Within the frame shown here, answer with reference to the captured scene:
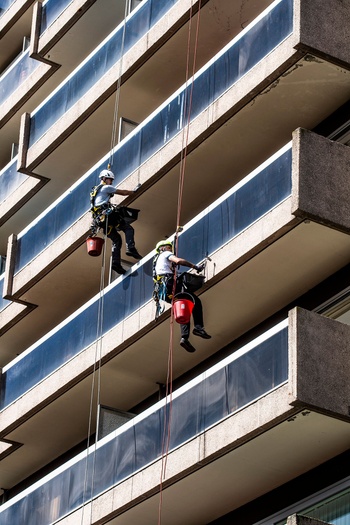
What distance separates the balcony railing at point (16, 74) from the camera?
3506 centimetres

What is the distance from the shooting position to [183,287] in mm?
24891

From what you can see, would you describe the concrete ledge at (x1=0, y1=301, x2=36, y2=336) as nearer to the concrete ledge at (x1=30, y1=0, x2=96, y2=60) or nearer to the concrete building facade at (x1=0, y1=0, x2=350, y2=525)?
the concrete building facade at (x1=0, y1=0, x2=350, y2=525)

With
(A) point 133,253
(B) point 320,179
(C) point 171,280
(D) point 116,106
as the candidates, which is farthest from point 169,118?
(B) point 320,179

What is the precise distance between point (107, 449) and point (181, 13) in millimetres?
7325

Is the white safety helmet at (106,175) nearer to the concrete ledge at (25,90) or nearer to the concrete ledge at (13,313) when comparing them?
the concrete ledge at (13,313)

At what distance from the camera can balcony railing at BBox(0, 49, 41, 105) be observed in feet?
115

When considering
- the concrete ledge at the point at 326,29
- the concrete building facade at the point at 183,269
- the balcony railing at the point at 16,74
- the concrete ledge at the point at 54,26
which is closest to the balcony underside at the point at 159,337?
the concrete building facade at the point at 183,269

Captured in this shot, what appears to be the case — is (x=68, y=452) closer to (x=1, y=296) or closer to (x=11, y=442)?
(x=11, y=442)

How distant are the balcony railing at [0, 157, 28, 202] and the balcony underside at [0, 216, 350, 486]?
11.2ft

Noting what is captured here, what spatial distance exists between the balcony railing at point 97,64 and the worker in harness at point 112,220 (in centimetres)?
299

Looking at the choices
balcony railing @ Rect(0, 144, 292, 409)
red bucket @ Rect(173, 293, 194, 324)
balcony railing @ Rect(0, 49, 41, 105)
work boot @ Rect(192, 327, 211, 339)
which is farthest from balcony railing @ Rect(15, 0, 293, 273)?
balcony railing @ Rect(0, 49, 41, 105)

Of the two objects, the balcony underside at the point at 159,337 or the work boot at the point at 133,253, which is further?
the work boot at the point at 133,253

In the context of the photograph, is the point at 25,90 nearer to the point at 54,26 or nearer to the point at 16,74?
the point at 16,74

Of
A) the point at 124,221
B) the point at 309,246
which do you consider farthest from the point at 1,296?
the point at 309,246
